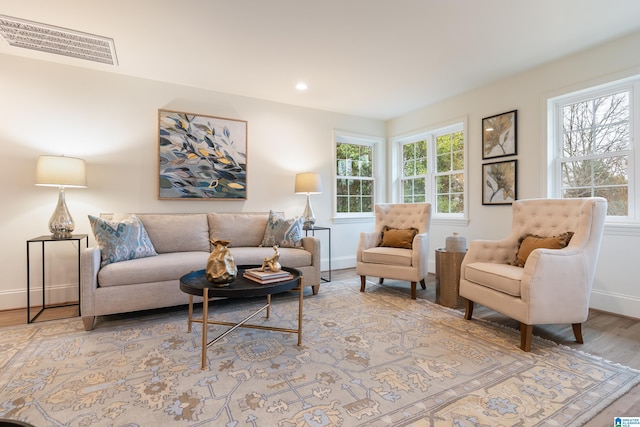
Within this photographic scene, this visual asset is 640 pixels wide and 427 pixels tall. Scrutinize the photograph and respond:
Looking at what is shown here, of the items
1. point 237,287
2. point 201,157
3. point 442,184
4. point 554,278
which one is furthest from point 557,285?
point 201,157

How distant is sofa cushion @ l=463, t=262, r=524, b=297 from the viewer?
2.13 meters

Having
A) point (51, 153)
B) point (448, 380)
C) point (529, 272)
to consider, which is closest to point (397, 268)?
point (529, 272)

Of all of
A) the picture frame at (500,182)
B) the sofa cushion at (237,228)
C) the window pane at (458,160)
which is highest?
the window pane at (458,160)

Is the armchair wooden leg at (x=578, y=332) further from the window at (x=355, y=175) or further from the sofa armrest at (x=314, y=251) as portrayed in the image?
the window at (x=355, y=175)

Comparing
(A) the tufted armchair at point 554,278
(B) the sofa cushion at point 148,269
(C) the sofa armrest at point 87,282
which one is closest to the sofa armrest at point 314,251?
(B) the sofa cushion at point 148,269

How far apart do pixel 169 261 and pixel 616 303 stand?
3.97 m

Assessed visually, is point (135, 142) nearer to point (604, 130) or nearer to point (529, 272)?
point (529, 272)

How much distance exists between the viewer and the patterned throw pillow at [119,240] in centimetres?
261

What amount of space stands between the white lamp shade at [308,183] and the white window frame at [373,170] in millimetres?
685

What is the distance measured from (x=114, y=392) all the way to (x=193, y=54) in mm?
2780

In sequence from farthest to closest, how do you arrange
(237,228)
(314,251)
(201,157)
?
1. (201,157)
2. (237,228)
3. (314,251)

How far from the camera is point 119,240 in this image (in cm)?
269

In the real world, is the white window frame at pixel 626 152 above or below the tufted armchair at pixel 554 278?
above

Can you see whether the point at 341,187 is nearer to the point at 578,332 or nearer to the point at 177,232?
the point at 177,232
